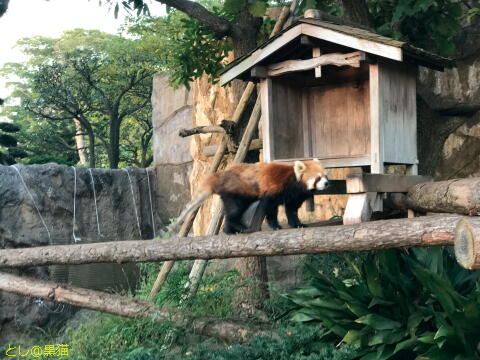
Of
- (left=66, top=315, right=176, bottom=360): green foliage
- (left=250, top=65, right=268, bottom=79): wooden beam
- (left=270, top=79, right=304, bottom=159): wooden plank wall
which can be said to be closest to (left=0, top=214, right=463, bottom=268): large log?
(left=66, top=315, right=176, bottom=360): green foliage

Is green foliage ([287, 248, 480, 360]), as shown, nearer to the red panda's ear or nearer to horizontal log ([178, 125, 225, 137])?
the red panda's ear

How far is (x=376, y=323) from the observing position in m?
4.66

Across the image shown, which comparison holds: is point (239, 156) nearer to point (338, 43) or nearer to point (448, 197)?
point (338, 43)

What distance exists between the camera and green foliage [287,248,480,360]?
13.4ft

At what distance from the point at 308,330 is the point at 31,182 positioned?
6.06 metres

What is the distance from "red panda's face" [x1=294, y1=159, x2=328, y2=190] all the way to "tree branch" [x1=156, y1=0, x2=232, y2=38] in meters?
2.54

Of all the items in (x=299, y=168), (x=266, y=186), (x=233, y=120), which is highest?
(x=233, y=120)

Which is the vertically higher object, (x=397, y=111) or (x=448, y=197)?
(x=397, y=111)

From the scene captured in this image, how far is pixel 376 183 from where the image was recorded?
4.12 metres

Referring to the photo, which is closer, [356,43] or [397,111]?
[356,43]

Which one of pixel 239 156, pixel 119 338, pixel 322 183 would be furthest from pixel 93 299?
pixel 322 183

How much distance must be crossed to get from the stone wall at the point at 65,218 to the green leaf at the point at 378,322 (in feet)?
15.4

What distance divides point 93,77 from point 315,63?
13726 millimetres

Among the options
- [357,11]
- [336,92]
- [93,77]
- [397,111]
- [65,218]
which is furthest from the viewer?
[93,77]
